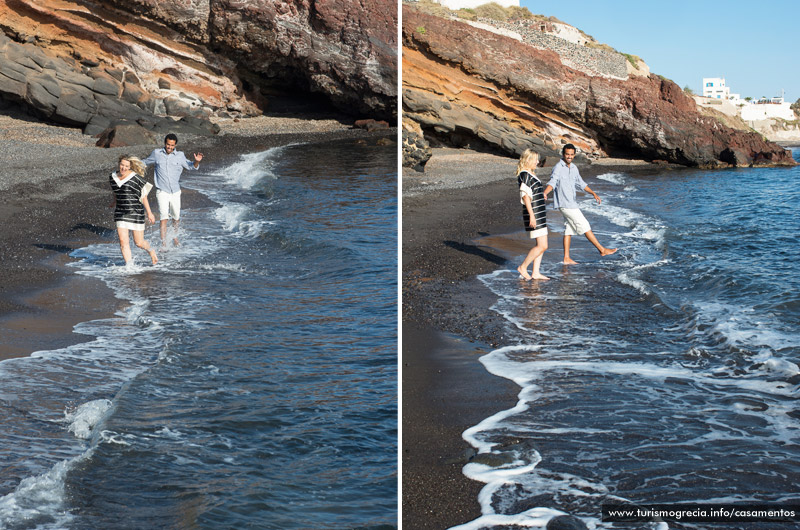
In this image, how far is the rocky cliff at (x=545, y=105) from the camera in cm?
2514

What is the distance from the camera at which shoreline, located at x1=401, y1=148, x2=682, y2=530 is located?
3180 millimetres

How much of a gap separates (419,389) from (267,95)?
26.9m

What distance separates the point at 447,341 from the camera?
222 inches

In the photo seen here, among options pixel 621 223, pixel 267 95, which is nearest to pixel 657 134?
pixel 267 95

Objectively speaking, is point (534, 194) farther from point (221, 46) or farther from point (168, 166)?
point (221, 46)

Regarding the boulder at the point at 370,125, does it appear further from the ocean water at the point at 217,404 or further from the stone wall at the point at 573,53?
the ocean water at the point at 217,404

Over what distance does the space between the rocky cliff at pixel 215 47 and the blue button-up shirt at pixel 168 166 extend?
14701 mm

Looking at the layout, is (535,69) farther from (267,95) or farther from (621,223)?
(621,223)

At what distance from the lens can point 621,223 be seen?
12695 millimetres

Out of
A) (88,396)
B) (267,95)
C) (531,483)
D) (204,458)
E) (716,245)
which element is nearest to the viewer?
(531,483)

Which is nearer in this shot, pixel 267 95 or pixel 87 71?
pixel 87 71

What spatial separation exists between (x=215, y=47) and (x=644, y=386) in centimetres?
2543

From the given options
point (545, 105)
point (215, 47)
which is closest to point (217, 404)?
point (215, 47)

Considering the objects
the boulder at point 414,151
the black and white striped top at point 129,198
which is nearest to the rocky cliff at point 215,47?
the boulder at point 414,151
